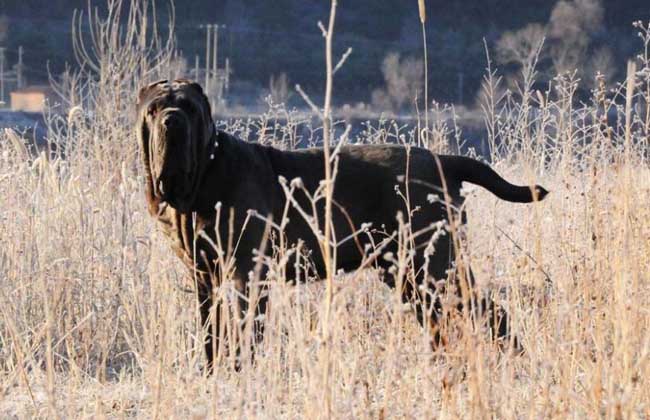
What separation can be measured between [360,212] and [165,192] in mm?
912

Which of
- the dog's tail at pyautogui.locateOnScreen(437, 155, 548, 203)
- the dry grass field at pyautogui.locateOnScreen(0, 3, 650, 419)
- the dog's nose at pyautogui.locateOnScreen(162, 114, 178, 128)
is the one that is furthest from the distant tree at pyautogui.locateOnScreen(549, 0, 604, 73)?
the dog's nose at pyautogui.locateOnScreen(162, 114, 178, 128)

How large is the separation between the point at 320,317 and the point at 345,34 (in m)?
64.2

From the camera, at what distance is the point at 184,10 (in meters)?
65.1

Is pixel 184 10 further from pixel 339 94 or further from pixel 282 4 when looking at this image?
pixel 339 94

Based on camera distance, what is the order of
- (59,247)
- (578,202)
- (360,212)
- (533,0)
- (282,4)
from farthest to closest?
(282,4) < (533,0) < (59,247) < (578,202) < (360,212)

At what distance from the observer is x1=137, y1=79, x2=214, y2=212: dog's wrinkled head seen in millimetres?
4824

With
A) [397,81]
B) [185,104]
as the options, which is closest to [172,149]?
[185,104]

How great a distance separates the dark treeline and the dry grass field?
44544 mm

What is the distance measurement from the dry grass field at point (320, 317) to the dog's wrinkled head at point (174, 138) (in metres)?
0.28

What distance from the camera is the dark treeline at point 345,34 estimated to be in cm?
5591

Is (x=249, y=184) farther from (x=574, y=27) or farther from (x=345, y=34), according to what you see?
(x=345, y=34)

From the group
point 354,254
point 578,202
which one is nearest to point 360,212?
point 354,254

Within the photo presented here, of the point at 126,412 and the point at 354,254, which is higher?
the point at 354,254

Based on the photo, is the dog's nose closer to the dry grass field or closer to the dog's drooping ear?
the dog's drooping ear
